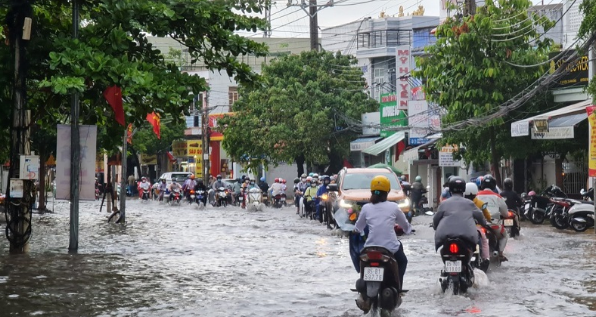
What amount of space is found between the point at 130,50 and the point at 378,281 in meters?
9.60

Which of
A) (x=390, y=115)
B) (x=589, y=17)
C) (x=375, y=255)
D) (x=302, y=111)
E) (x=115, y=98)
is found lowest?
(x=375, y=255)

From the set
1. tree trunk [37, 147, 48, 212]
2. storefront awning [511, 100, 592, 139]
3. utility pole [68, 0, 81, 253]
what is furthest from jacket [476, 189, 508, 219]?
tree trunk [37, 147, 48, 212]

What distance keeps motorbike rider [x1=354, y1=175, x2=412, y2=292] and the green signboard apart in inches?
1371

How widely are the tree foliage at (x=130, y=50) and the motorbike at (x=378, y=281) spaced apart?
6.90 meters

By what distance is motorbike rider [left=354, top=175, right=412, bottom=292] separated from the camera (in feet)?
34.6

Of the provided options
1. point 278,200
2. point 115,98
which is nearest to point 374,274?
point 115,98

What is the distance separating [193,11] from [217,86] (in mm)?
61996

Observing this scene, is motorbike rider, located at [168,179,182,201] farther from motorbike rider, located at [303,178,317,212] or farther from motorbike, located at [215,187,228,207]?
motorbike rider, located at [303,178,317,212]

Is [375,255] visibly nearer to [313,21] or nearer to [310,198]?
[310,198]

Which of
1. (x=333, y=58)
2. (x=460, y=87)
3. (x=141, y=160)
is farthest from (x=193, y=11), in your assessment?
(x=141, y=160)

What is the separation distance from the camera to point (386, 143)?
47188 millimetres

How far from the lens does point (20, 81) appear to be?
1769 cm

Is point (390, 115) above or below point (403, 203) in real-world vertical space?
above

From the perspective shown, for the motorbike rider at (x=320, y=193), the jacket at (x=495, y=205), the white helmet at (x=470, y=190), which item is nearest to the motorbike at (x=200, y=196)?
the motorbike rider at (x=320, y=193)
